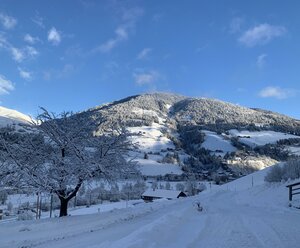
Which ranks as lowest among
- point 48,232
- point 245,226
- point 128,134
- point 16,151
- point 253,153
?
point 48,232

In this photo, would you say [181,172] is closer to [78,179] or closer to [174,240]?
[78,179]

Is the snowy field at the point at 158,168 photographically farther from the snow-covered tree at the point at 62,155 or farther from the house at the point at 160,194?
the snow-covered tree at the point at 62,155

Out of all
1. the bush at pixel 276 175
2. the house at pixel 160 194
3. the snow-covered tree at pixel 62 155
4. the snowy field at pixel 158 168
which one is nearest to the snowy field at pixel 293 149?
the snowy field at pixel 158 168

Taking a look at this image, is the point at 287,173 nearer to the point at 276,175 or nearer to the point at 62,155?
the point at 276,175

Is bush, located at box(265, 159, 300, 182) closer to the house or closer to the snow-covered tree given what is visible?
the snow-covered tree

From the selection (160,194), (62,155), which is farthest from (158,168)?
(62,155)

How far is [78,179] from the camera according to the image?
2056 cm

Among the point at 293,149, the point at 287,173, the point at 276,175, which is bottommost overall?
the point at 276,175

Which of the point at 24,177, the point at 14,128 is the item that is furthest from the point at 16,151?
the point at 14,128

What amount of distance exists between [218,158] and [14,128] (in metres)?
169

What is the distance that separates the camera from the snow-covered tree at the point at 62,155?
20125mm

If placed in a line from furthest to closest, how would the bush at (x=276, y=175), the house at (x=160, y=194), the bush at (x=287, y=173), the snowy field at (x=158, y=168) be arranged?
the snowy field at (x=158, y=168)
the house at (x=160, y=194)
the bush at (x=276, y=175)
the bush at (x=287, y=173)

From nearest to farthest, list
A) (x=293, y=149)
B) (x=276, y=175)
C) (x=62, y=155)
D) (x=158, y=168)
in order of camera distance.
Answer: (x=62, y=155) → (x=276, y=175) → (x=158, y=168) → (x=293, y=149)

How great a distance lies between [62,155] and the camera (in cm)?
2147
